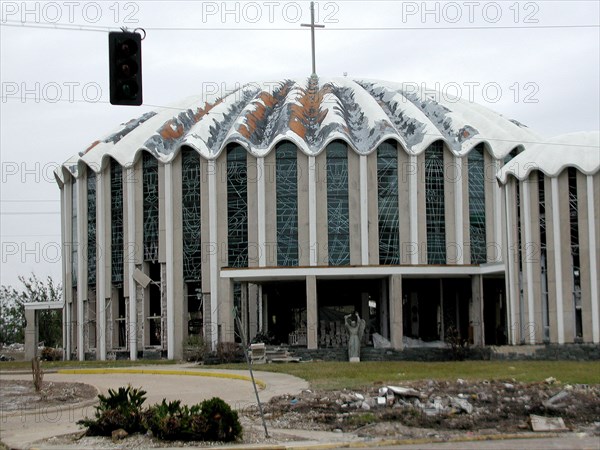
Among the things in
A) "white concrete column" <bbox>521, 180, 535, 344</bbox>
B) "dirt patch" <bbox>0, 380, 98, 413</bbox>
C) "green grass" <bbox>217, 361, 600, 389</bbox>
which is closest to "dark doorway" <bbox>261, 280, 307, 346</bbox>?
"green grass" <bbox>217, 361, 600, 389</bbox>

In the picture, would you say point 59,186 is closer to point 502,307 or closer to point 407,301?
point 407,301

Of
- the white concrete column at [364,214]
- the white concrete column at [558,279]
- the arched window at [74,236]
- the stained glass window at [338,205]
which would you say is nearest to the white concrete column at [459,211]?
the white concrete column at [364,214]

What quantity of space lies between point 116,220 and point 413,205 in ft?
54.1

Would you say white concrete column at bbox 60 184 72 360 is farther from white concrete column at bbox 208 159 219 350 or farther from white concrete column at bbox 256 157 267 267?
white concrete column at bbox 256 157 267 267

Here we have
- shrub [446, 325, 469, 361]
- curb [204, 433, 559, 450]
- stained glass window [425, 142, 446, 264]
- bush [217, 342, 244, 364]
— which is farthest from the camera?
stained glass window [425, 142, 446, 264]

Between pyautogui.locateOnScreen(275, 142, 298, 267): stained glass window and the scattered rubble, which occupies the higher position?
pyautogui.locateOnScreen(275, 142, 298, 267): stained glass window

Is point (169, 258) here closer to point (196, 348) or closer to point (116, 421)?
point (196, 348)

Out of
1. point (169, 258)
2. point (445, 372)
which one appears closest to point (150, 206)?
point (169, 258)

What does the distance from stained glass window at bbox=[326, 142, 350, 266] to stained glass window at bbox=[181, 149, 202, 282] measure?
6.98 m

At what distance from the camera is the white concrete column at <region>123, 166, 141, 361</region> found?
58.8 m

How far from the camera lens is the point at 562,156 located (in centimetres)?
4525

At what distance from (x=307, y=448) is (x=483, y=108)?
5028 cm

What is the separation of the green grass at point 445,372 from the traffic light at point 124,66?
13062 millimetres

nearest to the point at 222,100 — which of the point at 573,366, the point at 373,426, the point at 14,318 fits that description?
the point at 573,366
